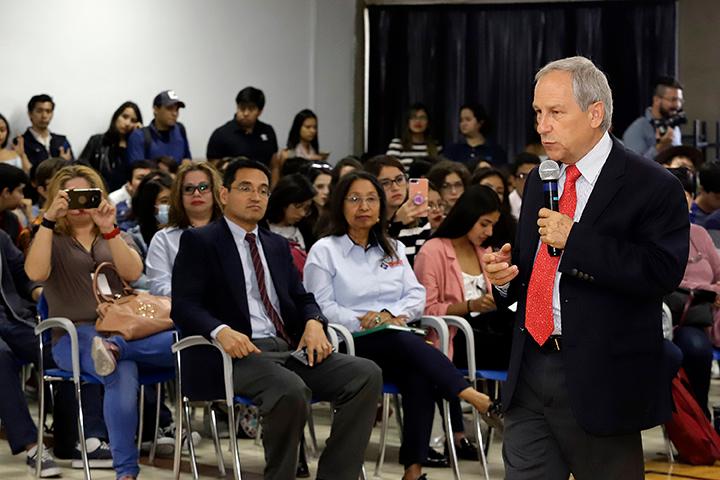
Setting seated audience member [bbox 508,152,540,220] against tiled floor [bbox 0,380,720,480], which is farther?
seated audience member [bbox 508,152,540,220]

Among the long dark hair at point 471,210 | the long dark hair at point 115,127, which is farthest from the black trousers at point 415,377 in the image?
the long dark hair at point 115,127

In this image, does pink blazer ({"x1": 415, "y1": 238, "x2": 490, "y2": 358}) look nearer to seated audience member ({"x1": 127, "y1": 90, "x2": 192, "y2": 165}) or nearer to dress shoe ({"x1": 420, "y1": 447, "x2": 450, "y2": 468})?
dress shoe ({"x1": 420, "y1": 447, "x2": 450, "y2": 468})

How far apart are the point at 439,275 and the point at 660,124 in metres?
3.90

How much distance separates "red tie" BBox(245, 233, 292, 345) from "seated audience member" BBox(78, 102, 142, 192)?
14.1ft

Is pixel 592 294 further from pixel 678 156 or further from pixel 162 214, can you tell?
pixel 678 156

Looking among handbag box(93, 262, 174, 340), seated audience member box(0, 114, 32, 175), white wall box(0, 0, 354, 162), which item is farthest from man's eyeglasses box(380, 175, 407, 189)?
white wall box(0, 0, 354, 162)

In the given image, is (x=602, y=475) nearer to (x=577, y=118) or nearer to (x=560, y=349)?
(x=560, y=349)

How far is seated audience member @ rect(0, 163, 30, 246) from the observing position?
20.5 feet

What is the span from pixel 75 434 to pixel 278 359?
1.25 m

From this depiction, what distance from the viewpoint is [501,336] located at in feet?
18.4

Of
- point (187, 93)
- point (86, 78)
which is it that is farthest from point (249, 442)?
point (187, 93)

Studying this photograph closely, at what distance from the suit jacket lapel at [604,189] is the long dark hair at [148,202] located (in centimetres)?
381

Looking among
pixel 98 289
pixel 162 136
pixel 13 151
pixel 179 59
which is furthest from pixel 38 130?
pixel 98 289

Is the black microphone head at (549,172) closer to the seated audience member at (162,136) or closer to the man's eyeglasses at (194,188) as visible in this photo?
the man's eyeglasses at (194,188)
